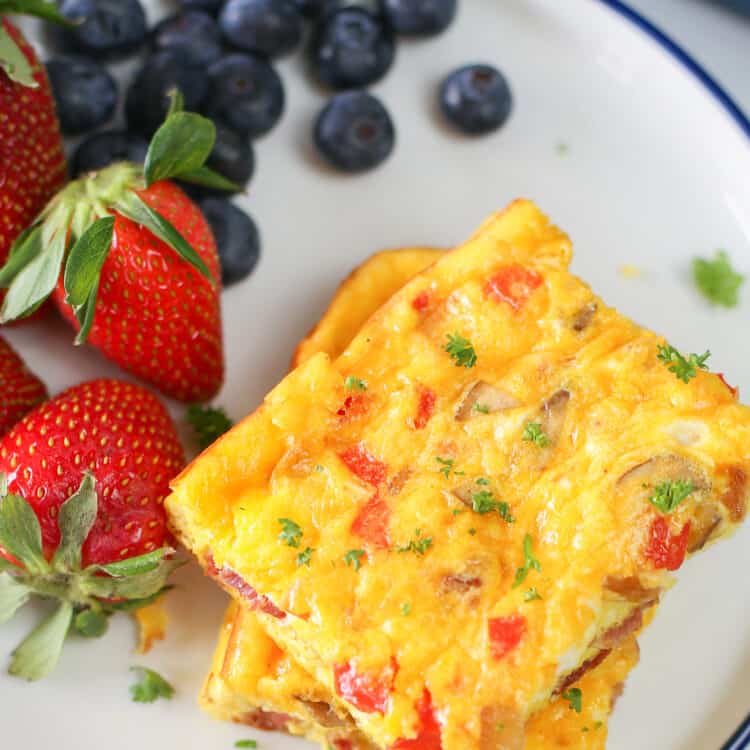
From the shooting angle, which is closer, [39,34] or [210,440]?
[210,440]

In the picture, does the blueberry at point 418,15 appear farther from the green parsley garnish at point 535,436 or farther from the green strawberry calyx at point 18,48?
the green parsley garnish at point 535,436

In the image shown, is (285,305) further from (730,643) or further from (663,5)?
(663,5)

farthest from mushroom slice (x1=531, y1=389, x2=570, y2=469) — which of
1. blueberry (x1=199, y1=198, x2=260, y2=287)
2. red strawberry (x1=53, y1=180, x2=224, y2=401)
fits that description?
blueberry (x1=199, y1=198, x2=260, y2=287)

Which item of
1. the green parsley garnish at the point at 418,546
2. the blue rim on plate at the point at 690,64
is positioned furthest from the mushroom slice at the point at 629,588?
the blue rim on plate at the point at 690,64

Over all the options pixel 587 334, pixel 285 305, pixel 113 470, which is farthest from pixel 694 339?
pixel 113 470

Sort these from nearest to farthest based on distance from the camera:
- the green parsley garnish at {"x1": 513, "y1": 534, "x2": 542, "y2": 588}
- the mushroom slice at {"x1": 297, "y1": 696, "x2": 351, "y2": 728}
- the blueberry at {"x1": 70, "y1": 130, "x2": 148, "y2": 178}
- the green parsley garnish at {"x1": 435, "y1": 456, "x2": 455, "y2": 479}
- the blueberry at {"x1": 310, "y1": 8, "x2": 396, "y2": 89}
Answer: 1. the green parsley garnish at {"x1": 513, "y1": 534, "x2": 542, "y2": 588}
2. the green parsley garnish at {"x1": 435, "y1": 456, "x2": 455, "y2": 479}
3. the mushroom slice at {"x1": 297, "y1": 696, "x2": 351, "y2": 728}
4. the blueberry at {"x1": 70, "y1": 130, "x2": 148, "y2": 178}
5. the blueberry at {"x1": 310, "y1": 8, "x2": 396, "y2": 89}

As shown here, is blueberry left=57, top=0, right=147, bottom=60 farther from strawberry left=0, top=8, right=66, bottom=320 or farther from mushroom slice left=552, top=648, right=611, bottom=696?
mushroom slice left=552, top=648, right=611, bottom=696

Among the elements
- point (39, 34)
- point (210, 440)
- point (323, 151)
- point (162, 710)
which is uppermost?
point (323, 151)
